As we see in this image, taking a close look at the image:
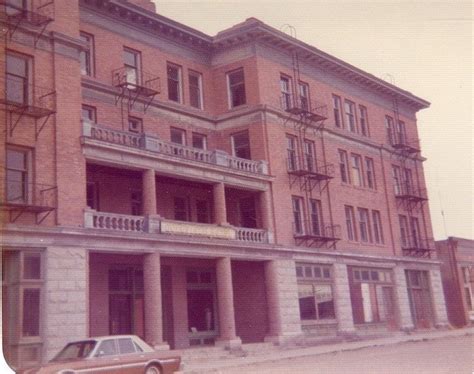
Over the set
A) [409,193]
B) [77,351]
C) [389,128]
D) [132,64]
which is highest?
[389,128]

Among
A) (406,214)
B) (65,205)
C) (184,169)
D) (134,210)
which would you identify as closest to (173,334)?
(134,210)

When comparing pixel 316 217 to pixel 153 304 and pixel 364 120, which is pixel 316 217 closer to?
pixel 364 120

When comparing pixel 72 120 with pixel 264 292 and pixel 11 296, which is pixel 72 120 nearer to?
pixel 11 296

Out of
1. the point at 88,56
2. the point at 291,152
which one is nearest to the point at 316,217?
the point at 291,152

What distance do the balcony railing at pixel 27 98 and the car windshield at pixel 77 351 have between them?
8.92 metres

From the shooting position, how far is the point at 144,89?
94.9ft

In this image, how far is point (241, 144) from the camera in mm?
33594

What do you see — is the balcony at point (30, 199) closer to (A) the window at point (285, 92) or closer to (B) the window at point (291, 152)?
(B) the window at point (291, 152)

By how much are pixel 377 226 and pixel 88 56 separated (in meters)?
22.1

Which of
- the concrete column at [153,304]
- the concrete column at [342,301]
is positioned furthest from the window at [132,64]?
the concrete column at [342,301]

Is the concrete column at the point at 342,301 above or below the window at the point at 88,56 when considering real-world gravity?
below

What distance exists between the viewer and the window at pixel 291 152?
112ft

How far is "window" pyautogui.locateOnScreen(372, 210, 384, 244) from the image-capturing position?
132 feet

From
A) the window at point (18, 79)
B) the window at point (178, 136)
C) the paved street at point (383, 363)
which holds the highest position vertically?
the window at point (178, 136)
